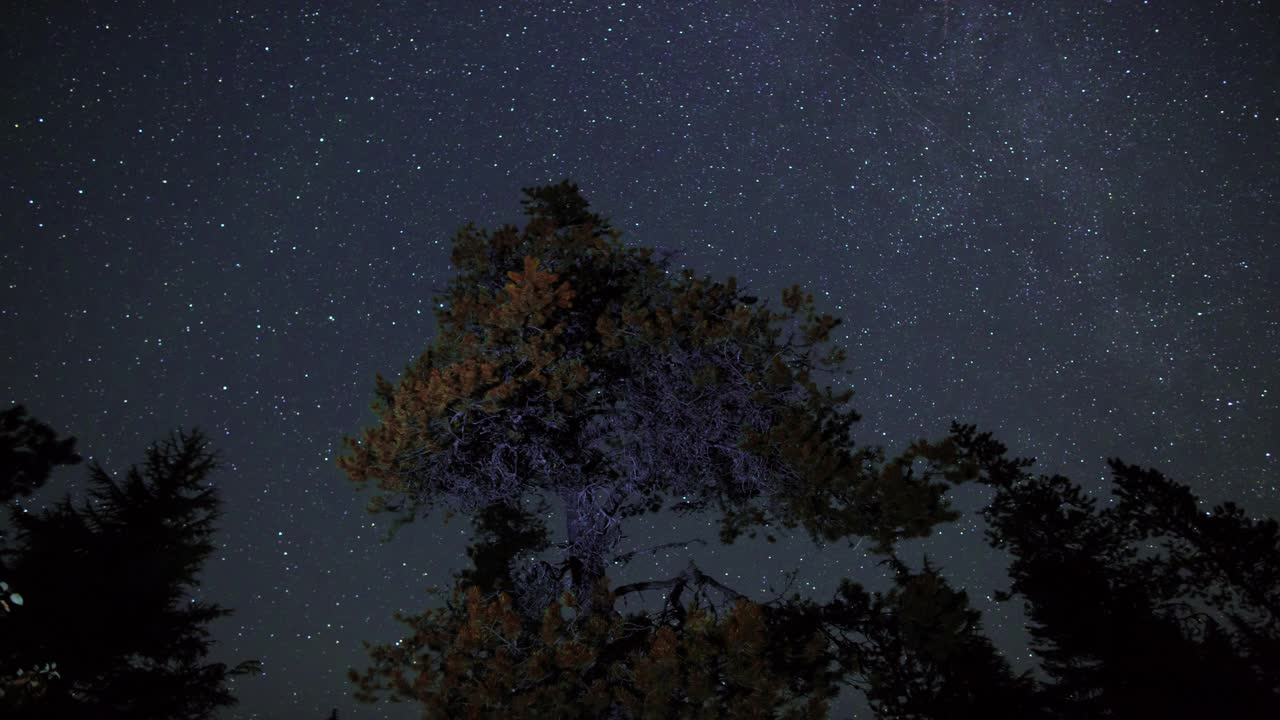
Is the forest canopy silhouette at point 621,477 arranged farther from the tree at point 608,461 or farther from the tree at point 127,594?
the tree at point 127,594

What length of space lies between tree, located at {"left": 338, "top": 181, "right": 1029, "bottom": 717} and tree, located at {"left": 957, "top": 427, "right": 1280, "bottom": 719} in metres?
10.9

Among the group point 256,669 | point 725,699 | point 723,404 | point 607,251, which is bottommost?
point 725,699

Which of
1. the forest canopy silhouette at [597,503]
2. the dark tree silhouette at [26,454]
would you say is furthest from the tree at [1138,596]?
the dark tree silhouette at [26,454]

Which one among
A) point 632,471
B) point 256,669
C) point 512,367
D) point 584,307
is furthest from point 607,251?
point 256,669

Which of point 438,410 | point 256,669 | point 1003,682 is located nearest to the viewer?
point 438,410

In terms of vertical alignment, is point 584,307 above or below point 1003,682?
above

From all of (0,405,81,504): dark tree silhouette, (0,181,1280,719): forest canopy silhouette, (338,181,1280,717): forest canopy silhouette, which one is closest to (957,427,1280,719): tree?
(0,181,1280,719): forest canopy silhouette

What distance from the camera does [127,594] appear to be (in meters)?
12.0

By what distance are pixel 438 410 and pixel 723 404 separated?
10.4 feet

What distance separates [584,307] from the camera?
819cm

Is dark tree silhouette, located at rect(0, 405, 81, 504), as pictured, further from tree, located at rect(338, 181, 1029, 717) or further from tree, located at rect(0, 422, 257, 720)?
tree, located at rect(0, 422, 257, 720)

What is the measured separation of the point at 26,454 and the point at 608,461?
5.49 meters

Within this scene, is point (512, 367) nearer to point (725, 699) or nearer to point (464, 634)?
point (464, 634)

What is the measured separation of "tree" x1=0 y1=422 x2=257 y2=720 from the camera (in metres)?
11.0
